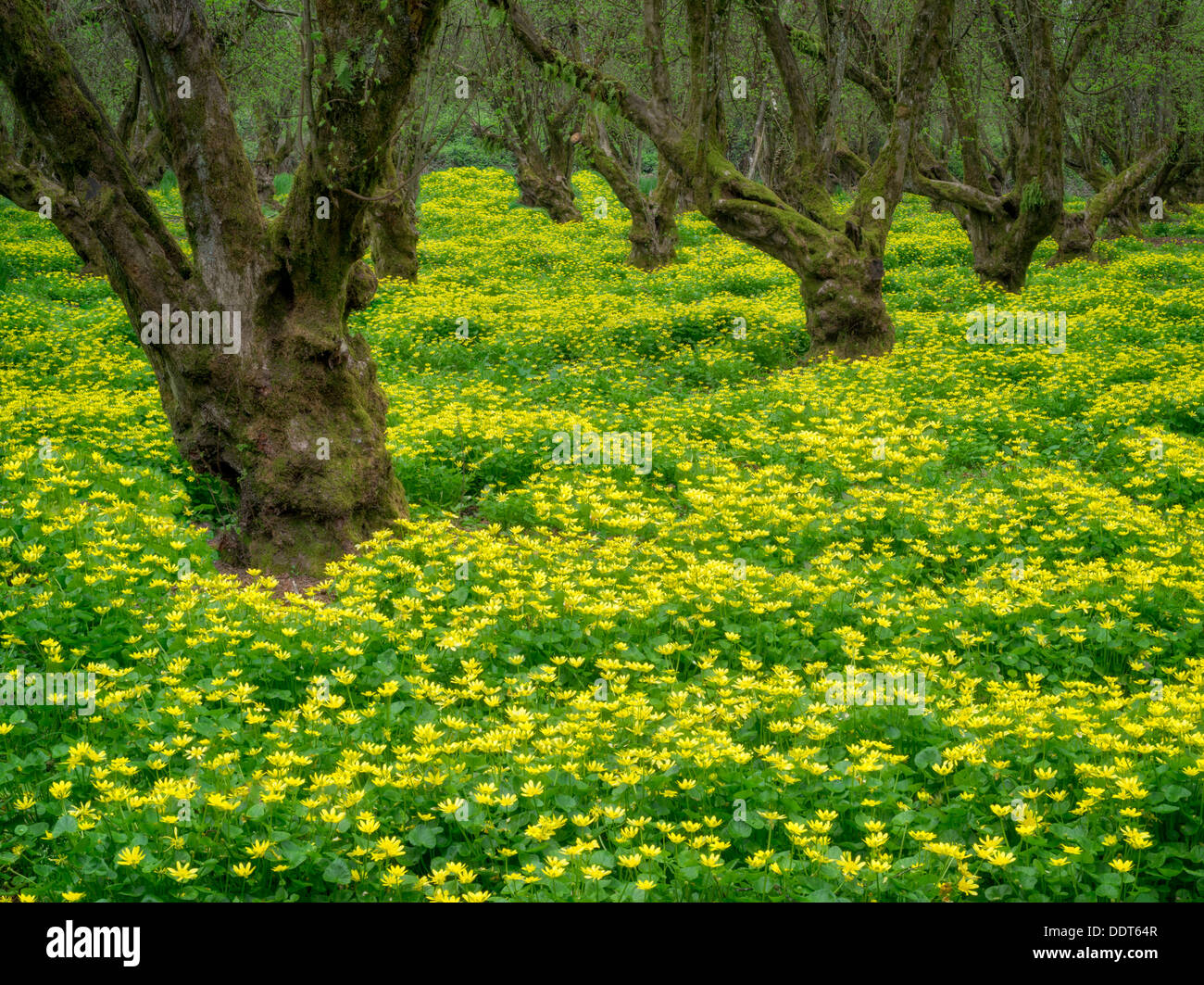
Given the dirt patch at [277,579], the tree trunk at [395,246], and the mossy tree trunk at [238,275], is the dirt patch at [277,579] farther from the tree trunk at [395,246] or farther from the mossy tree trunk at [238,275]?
the tree trunk at [395,246]

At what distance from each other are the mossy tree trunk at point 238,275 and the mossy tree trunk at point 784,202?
24.8 feet

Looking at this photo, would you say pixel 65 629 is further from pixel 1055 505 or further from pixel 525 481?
pixel 1055 505

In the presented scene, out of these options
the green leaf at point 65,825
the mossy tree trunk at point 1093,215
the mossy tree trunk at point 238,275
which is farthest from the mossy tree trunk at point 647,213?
the green leaf at point 65,825

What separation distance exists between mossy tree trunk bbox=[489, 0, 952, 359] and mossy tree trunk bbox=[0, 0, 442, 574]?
24.8 feet

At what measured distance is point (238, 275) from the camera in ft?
26.6

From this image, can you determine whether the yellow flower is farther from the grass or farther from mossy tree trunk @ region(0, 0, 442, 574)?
mossy tree trunk @ region(0, 0, 442, 574)

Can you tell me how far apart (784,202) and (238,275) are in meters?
9.26

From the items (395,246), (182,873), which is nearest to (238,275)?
(182,873)

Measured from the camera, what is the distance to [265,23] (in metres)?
24.3

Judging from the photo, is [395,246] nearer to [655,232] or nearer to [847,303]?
[655,232]

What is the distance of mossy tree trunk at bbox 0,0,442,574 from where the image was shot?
25.3 feet

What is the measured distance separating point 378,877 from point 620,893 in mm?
971

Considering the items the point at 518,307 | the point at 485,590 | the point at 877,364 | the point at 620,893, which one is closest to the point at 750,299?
the point at 518,307

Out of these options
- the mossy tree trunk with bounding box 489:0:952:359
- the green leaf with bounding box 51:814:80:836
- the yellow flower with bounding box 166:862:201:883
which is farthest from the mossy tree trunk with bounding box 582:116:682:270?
the yellow flower with bounding box 166:862:201:883
